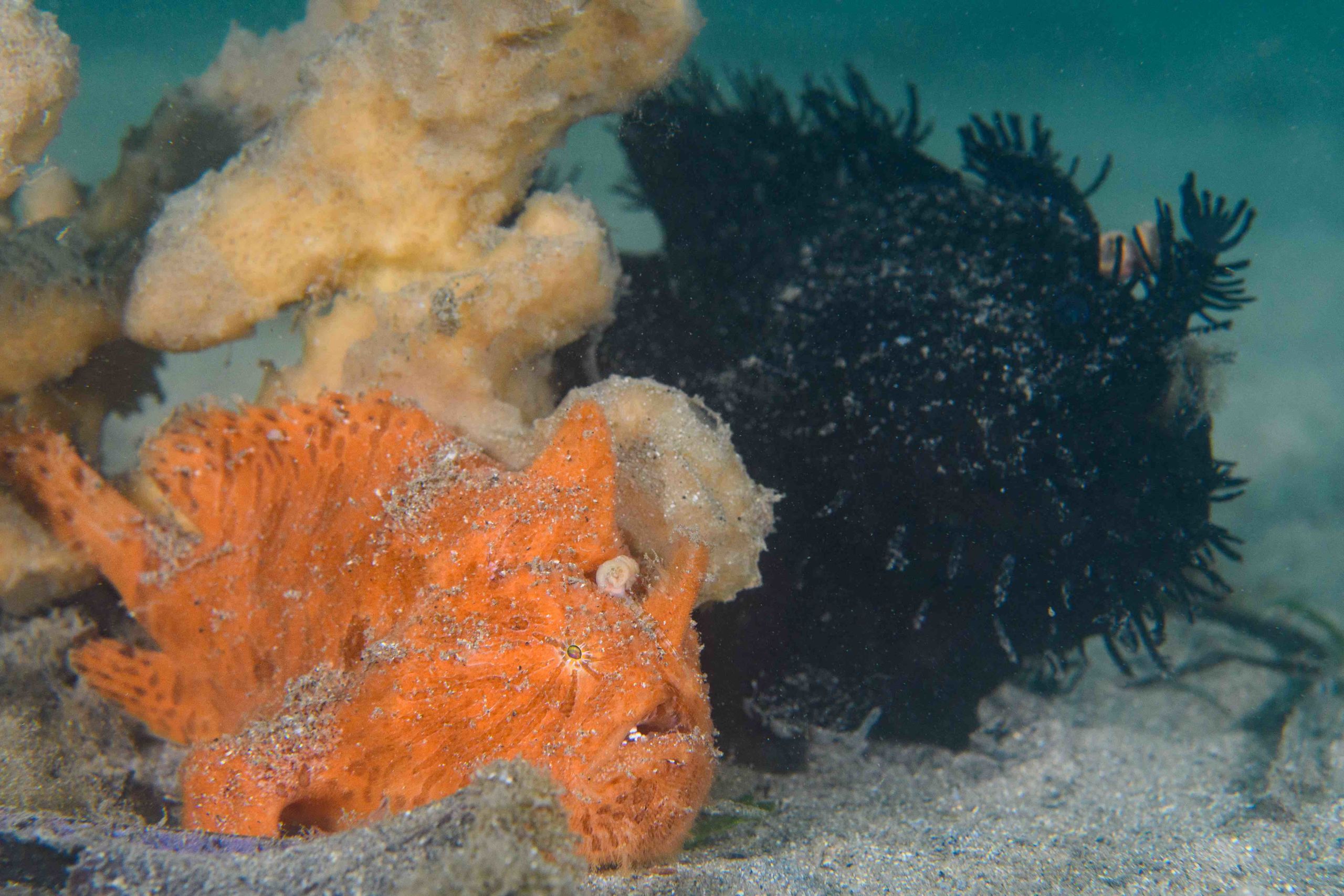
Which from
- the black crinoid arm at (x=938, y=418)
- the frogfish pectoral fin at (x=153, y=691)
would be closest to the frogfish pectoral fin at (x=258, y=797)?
the frogfish pectoral fin at (x=153, y=691)

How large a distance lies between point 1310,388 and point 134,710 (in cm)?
1642

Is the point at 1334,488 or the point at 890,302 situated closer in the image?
the point at 890,302

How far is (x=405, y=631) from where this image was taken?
2.26 metres

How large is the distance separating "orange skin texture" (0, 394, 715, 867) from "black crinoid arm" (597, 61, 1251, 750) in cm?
117

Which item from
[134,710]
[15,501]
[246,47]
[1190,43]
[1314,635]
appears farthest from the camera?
[1190,43]

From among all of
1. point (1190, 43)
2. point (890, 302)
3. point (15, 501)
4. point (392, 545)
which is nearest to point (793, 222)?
point (890, 302)

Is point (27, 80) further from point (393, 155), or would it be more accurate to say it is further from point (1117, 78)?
point (1117, 78)

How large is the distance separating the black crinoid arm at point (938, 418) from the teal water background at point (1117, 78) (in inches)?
424

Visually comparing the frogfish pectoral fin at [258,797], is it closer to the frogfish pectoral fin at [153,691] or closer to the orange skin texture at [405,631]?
the orange skin texture at [405,631]

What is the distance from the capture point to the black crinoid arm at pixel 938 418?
3195 millimetres

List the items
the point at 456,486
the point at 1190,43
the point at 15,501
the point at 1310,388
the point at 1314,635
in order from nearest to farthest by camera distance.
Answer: the point at 456,486, the point at 15,501, the point at 1314,635, the point at 1310,388, the point at 1190,43

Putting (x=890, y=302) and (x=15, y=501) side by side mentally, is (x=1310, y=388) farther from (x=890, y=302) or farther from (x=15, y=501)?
(x=15, y=501)

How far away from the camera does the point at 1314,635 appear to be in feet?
17.4

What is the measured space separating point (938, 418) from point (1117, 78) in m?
25.2
